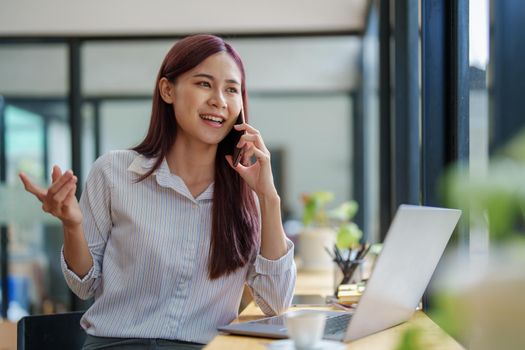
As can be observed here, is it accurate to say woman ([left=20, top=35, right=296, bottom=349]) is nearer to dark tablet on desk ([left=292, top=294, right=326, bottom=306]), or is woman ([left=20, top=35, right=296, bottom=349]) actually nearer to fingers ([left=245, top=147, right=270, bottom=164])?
fingers ([left=245, top=147, right=270, bottom=164])

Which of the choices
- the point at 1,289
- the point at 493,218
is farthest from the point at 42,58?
the point at 493,218

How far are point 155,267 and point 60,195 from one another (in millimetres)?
383

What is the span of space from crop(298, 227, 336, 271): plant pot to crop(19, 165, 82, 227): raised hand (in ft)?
7.48

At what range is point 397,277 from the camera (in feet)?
4.68

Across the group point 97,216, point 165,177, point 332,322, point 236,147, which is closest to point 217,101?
point 236,147

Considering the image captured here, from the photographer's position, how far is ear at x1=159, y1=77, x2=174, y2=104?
2.07 m

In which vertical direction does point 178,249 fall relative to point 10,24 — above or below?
below

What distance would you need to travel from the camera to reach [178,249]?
76.7 inches

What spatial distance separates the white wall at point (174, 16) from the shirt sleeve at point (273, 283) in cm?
327

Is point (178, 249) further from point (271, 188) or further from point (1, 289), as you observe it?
point (1, 289)

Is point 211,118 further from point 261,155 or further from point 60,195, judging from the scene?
point 60,195

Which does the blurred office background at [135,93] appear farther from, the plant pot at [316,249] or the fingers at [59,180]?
the fingers at [59,180]

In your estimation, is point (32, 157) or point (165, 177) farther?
point (32, 157)

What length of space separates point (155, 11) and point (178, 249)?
336 cm
